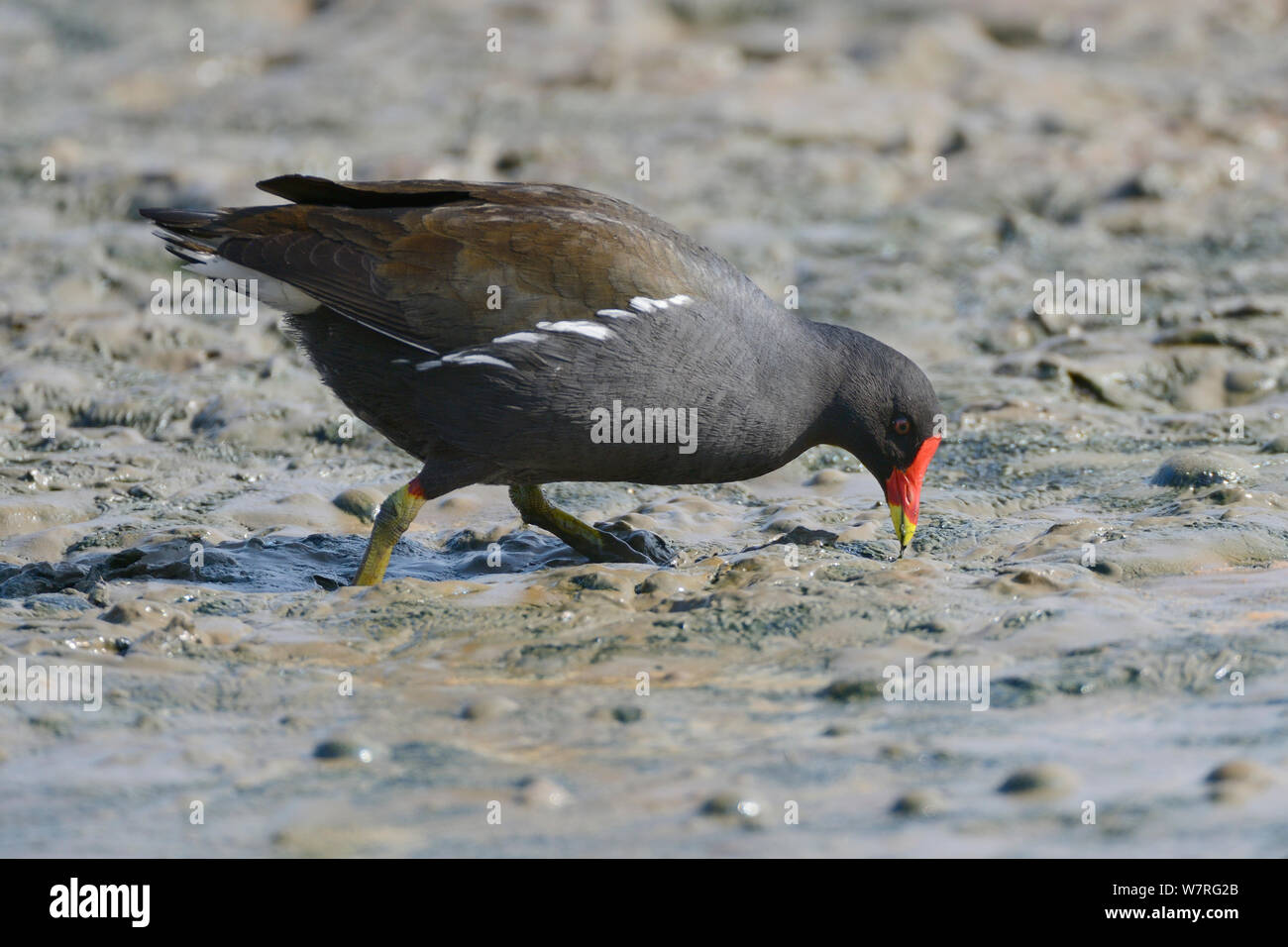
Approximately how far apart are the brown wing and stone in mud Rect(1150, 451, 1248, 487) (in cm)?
224

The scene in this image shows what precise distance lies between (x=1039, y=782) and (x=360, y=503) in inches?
148

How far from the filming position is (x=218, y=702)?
A: 185 inches

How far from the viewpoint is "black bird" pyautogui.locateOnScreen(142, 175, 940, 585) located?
5.57 m

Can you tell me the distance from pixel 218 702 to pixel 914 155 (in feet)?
29.9

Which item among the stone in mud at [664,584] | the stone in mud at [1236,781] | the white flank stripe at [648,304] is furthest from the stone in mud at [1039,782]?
the white flank stripe at [648,304]

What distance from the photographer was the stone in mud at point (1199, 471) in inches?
267

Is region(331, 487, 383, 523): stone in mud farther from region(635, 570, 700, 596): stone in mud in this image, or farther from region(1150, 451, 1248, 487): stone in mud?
region(1150, 451, 1248, 487): stone in mud

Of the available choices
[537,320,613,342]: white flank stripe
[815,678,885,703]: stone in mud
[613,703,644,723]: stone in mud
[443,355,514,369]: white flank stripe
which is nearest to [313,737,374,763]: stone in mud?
[613,703,644,723]: stone in mud

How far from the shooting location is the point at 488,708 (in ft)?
15.1

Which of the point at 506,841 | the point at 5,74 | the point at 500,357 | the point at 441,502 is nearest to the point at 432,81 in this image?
the point at 5,74

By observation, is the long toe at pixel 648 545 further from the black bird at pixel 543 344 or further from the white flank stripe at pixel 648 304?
the white flank stripe at pixel 648 304

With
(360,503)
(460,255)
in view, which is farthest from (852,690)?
(360,503)

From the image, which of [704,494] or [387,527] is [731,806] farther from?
[704,494]

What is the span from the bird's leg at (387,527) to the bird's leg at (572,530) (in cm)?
57
